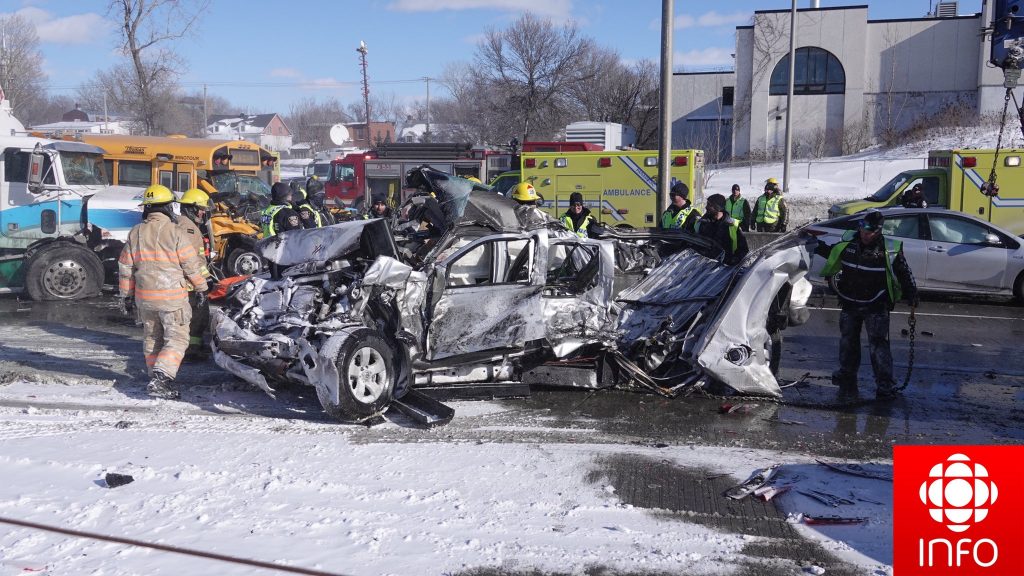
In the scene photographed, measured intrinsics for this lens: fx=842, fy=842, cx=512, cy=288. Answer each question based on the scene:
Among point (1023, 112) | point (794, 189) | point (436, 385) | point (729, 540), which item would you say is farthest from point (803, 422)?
point (794, 189)

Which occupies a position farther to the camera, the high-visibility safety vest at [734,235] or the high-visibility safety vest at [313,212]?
the high-visibility safety vest at [313,212]

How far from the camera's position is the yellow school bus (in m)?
14.0

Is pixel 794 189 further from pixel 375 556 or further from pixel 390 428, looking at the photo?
pixel 375 556

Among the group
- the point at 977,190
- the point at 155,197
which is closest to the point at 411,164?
the point at 977,190

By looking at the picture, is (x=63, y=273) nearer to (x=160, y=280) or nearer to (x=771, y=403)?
(x=160, y=280)

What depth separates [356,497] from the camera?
197 inches

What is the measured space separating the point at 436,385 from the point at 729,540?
327 cm

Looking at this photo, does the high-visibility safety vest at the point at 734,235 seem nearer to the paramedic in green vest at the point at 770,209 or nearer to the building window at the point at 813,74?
the paramedic in green vest at the point at 770,209

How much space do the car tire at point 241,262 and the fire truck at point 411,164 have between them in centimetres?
661

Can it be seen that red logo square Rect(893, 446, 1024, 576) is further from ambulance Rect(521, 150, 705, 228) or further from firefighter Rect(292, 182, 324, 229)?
ambulance Rect(521, 150, 705, 228)

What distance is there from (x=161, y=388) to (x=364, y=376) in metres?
2.07

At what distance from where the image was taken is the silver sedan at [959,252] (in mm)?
12469

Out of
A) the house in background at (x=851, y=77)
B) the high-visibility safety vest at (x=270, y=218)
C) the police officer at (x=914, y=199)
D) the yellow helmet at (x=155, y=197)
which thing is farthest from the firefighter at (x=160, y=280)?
the house in background at (x=851, y=77)

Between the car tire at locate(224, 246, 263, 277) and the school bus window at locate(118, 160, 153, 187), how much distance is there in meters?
3.17
